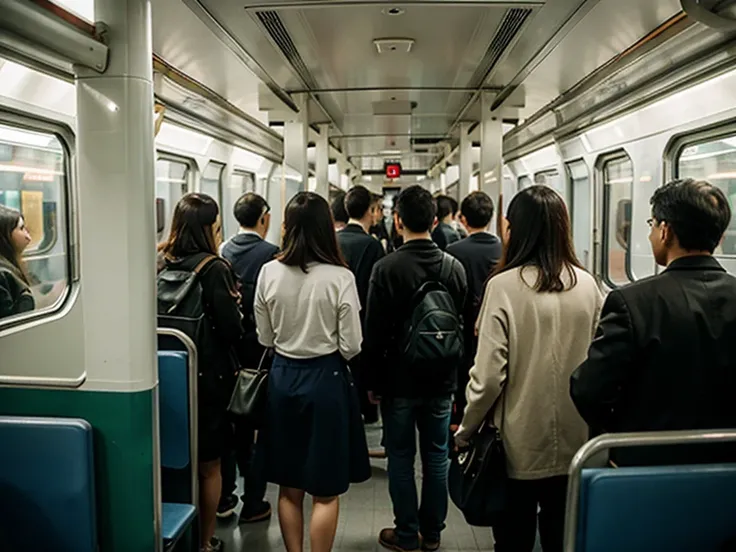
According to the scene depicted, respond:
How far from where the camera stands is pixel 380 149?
1306cm

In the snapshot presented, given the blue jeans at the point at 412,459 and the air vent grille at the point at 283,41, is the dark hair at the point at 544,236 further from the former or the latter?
the air vent grille at the point at 283,41

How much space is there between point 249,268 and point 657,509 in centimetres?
249

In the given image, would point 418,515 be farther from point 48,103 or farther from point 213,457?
point 48,103

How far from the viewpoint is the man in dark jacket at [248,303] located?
3.71m

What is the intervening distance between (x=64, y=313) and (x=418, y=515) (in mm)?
2232

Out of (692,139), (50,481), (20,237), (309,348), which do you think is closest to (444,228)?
(692,139)

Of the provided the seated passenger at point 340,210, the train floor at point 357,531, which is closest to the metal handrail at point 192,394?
the train floor at point 357,531

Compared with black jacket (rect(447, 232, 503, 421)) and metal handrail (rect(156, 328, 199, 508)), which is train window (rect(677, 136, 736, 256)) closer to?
black jacket (rect(447, 232, 503, 421))

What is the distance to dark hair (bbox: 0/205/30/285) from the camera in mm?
3107

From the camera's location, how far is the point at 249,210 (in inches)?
149

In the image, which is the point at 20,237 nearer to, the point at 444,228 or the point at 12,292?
the point at 12,292

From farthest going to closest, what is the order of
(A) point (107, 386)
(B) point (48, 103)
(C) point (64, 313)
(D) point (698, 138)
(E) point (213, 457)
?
(D) point (698, 138) < (C) point (64, 313) < (B) point (48, 103) < (E) point (213, 457) < (A) point (107, 386)

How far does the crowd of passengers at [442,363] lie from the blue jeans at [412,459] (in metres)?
0.01

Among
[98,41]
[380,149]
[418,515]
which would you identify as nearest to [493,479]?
[418,515]
